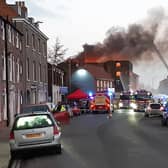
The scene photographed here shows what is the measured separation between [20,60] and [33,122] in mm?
32870

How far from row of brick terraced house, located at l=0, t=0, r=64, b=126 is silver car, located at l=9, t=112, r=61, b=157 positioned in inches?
772

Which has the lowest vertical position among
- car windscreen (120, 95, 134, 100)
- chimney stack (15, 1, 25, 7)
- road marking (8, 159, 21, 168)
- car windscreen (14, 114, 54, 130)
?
road marking (8, 159, 21, 168)

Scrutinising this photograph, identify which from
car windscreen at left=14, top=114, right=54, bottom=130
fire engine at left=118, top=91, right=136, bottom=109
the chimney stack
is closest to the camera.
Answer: car windscreen at left=14, top=114, right=54, bottom=130

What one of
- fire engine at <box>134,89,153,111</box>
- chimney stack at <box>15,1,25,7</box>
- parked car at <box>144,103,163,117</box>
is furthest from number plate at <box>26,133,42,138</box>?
fire engine at <box>134,89,153,111</box>

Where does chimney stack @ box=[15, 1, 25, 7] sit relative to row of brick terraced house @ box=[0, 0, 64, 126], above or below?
above

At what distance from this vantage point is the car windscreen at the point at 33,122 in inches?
657

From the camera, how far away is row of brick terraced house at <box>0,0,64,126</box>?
133 feet

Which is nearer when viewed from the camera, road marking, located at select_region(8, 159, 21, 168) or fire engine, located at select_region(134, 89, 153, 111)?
road marking, located at select_region(8, 159, 21, 168)

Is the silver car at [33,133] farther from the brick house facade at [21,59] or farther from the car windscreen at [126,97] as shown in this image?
the car windscreen at [126,97]

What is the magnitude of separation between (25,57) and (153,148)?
35328mm

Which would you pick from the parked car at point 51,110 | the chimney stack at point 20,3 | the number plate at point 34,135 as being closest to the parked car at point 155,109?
the parked car at point 51,110

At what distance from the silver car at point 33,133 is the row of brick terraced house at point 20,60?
64.4 ft

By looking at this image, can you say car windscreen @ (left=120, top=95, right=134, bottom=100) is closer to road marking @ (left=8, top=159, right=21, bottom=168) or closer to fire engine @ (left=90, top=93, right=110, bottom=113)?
fire engine @ (left=90, top=93, right=110, bottom=113)

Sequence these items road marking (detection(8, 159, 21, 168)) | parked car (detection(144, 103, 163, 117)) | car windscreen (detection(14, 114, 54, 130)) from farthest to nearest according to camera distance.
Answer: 1. parked car (detection(144, 103, 163, 117))
2. car windscreen (detection(14, 114, 54, 130))
3. road marking (detection(8, 159, 21, 168))
